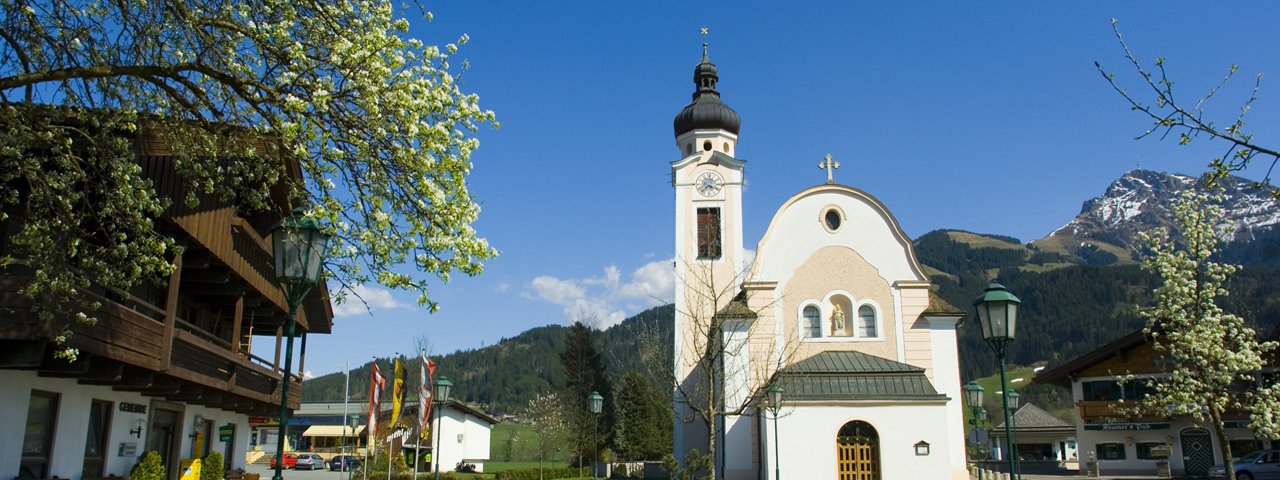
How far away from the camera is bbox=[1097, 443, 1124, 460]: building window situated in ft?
134

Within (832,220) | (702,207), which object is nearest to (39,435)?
(832,220)

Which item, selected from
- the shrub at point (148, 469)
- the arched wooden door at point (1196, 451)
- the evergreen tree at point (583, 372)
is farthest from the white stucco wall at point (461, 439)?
the arched wooden door at point (1196, 451)

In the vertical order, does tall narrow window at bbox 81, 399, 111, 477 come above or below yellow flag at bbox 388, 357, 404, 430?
below

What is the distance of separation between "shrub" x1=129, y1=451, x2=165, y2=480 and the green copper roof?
57.7 ft

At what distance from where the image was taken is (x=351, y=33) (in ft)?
32.2

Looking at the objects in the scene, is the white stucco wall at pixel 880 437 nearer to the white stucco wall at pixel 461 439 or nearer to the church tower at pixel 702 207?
the church tower at pixel 702 207

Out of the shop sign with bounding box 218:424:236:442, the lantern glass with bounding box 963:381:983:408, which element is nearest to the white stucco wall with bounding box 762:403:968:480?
the lantern glass with bounding box 963:381:983:408

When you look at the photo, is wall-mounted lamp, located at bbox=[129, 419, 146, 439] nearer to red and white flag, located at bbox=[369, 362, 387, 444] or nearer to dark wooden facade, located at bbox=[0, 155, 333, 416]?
dark wooden facade, located at bbox=[0, 155, 333, 416]

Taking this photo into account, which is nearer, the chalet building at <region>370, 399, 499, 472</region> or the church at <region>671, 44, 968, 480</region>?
the church at <region>671, 44, 968, 480</region>

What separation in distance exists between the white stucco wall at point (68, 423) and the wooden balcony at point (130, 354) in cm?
35

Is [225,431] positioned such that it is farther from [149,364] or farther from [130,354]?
[130,354]

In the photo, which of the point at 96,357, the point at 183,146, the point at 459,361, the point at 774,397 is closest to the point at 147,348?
the point at 96,357

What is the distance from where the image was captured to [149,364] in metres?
15.2

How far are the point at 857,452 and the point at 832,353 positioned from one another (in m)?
5.05
